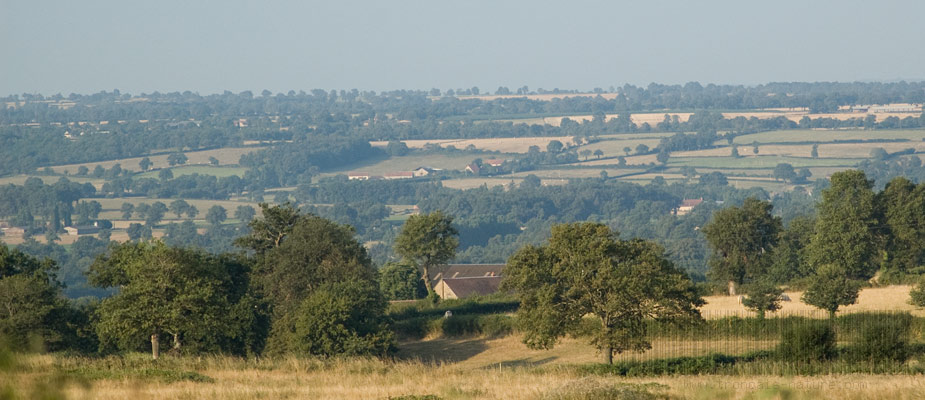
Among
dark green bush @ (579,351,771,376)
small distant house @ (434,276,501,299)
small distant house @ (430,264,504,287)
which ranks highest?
dark green bush @ (579,351,771,376)

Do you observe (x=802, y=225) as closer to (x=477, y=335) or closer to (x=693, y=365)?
(x=477, y=335)

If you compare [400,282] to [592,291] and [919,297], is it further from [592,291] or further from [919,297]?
[592,291]

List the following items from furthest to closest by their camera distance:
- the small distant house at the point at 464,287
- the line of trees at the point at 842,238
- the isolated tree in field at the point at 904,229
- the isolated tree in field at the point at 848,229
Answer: the small distant house at the point at 464,287
the isolated tree in field at the point at 904,229
the line of trees at the point at 842,238
the isolated tree in field at the point at 848,229

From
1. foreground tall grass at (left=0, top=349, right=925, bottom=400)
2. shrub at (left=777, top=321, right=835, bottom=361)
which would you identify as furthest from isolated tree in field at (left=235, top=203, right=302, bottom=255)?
shrub at (left=777, top=321, right=835, bottom=361)

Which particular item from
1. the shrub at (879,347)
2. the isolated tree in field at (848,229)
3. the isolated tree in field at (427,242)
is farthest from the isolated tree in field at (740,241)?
the shrub at (879,347)

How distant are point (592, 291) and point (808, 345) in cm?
852

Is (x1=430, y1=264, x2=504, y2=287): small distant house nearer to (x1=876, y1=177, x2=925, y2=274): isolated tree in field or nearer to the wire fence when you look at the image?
(x1=876, y1=177, x2=925, y2=274): isolated tree in field

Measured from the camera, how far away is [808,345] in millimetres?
24125

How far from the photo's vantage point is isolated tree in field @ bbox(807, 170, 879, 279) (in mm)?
57125

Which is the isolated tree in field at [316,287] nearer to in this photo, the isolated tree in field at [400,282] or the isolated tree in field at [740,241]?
the isolated tree in field at [740,241]

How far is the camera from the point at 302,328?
3797 cm

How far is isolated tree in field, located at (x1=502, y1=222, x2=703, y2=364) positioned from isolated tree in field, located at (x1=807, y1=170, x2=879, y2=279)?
28.4 m

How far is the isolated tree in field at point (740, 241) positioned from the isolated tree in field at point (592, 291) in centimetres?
2643

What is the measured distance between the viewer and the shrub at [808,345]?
23.8 meters
